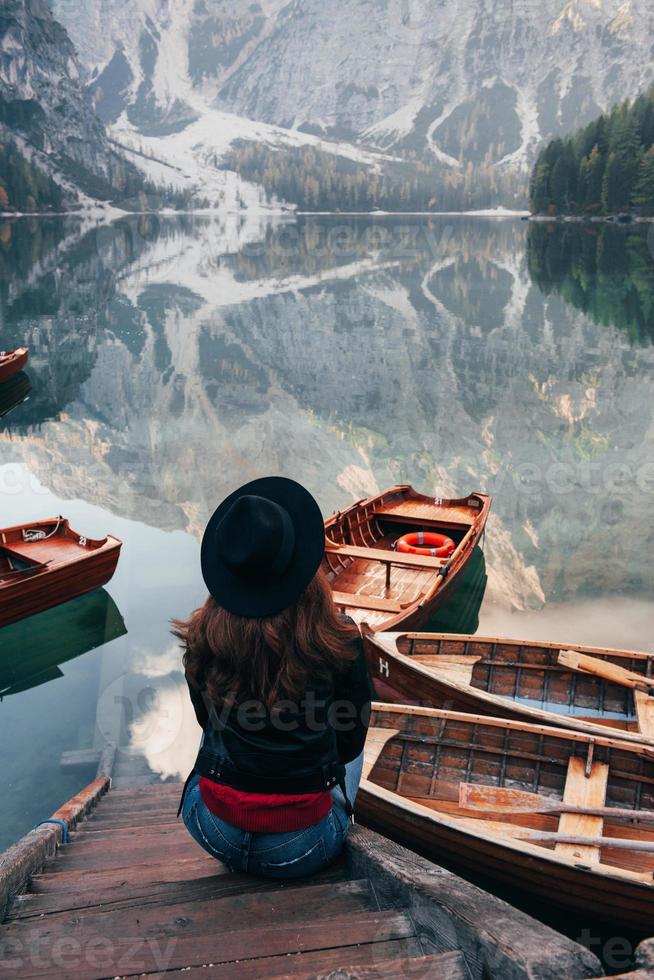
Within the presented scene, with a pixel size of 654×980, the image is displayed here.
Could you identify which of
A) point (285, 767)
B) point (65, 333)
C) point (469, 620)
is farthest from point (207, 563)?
point (65, 333)

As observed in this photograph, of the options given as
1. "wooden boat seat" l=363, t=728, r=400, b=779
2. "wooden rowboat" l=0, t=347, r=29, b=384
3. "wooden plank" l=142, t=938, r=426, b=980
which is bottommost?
"wooden rowboat" l=0, t=347, r=29, b=384

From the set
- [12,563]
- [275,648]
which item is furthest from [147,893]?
[12,563]

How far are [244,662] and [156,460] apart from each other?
66.0 ft

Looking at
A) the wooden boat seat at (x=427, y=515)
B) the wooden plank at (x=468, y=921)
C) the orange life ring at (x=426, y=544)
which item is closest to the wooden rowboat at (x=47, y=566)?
the orange life ring at (x=426, y=544)

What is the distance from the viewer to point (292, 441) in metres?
24.9

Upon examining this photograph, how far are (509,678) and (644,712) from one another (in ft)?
5.17

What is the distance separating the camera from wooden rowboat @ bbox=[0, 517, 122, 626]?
12648 mm

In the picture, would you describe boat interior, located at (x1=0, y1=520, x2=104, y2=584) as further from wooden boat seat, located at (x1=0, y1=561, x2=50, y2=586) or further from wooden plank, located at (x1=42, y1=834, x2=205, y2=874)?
wooden plank, located at (x1=42, y1=834, x2=205, y2=874)

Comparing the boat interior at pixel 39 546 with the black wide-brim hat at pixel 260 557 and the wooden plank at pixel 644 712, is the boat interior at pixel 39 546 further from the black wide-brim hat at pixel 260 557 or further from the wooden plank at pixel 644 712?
the black wide-brim hat at pixel 260 557

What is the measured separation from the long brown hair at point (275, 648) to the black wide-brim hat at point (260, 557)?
84mm

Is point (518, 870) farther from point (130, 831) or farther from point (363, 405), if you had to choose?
point (363, 405)

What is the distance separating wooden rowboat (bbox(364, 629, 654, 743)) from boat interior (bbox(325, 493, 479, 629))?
2.98ft

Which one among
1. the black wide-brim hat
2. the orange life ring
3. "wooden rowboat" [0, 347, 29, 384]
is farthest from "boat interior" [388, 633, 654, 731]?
"wooden rowboat" [0, 347, 29, 384]

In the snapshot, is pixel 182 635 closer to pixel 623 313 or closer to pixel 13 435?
pixel 13 435
